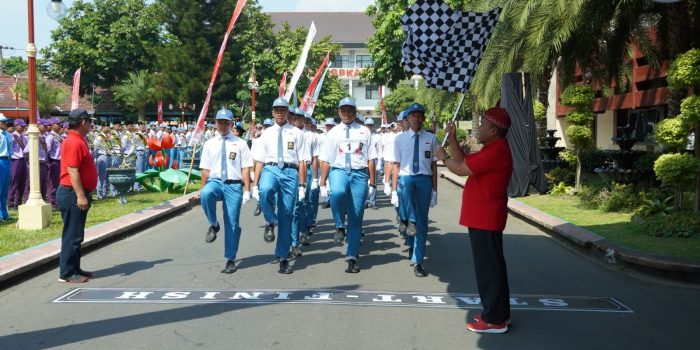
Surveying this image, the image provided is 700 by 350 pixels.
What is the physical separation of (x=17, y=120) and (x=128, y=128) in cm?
672

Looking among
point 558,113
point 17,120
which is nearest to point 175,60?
point 558,113

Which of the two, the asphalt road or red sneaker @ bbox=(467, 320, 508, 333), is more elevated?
red sneaker @ bbox=(467, 320, 508, 333)

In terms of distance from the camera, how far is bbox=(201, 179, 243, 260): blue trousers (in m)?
8.29

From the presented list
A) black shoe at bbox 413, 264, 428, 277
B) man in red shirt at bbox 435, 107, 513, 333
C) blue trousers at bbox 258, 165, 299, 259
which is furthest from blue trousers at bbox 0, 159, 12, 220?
man in red shirt at bbox 435, 107, 513, 333

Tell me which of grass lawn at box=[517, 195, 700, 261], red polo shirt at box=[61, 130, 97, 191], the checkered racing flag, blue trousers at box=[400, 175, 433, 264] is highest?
the checkered racing flag

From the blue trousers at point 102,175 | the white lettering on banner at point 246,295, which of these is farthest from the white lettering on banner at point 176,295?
the blue trousers at point 102,175

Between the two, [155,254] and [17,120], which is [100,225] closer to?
[155,254]

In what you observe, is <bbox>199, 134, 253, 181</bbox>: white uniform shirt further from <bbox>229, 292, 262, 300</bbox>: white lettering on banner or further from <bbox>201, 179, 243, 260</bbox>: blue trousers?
<bbox>229, 292, 262, 300</bbox>: white lettering on banner

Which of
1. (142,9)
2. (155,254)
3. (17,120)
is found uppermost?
(142,9)

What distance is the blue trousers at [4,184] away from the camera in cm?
1245

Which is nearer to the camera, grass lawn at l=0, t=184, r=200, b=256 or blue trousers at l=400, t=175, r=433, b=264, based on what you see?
blue trousers at l=400, t=175, r=433, b=264

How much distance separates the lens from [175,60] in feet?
173

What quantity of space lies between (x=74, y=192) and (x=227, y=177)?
1779mm

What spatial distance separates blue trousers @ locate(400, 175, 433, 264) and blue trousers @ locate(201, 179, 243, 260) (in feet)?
6.89
